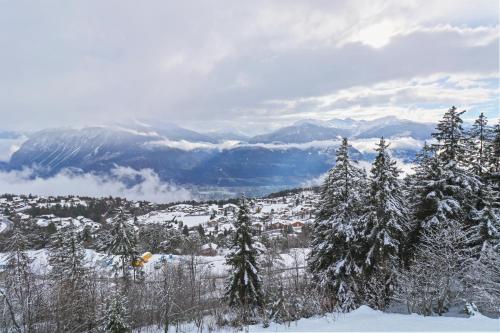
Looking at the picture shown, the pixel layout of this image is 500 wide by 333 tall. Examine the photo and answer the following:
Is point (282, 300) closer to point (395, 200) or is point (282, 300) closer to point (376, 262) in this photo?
point (376, 262)

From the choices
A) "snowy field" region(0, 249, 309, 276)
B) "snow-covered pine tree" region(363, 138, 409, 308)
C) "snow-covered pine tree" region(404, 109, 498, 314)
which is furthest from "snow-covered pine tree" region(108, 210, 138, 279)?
"snow-covered pine tree" region(404, 109, 498, 314)

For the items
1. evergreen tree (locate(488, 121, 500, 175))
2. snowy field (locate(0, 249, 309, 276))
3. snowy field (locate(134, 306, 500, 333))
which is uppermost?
evergreen tree (locate(488, 121, 500, 175))

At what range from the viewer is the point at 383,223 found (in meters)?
21.5

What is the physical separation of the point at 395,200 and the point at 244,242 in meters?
11.6

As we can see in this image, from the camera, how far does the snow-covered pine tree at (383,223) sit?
829 inches

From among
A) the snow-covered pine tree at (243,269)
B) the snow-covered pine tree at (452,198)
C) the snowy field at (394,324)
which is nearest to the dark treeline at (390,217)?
the snow-covered pine tree at (452,198)

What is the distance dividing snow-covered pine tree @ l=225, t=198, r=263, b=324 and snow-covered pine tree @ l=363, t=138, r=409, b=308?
28.2ft

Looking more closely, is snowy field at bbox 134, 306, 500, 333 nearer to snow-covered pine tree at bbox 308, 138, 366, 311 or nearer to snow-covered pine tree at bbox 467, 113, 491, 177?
snow-covered pine tree at bbox 308, 138, 366, 311

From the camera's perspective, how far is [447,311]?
612 inches

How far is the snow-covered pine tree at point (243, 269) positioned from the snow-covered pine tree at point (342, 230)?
204 inches

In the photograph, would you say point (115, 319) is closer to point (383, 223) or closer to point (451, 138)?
point (383, 223)

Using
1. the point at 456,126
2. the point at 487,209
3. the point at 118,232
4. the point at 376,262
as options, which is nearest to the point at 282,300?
the point at 376,262

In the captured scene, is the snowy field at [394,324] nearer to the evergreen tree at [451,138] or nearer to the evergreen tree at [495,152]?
the evergreen tree at [451,138]

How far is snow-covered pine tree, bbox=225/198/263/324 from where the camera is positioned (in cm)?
2544
